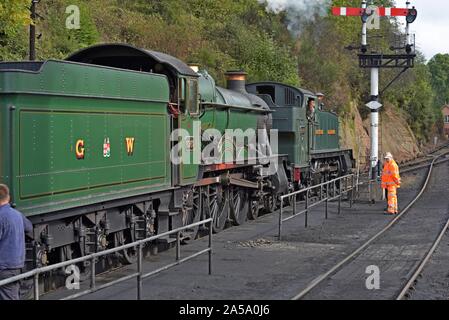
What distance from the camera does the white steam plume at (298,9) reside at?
39.6 meters

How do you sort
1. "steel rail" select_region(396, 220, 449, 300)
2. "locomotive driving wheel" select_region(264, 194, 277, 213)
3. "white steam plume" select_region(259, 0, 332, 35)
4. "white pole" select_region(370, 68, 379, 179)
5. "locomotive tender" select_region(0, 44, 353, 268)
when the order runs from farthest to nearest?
"white steam plume" select_region(259, 0, 332, 35)
"white pole" select_region(370, 68, 379, 179)
"locomotive driving wheel" select_region(264, 194, 277, 213)
"steel rail" select_region(396, 220, 449, 300)
"locomotive tender" select_region(0, 44, 353, 268)

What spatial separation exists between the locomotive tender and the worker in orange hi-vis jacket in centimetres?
365

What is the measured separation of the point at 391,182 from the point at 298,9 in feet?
77.7

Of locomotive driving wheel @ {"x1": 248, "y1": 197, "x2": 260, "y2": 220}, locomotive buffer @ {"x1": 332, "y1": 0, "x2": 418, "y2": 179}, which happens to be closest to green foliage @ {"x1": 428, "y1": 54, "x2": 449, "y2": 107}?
locomotive buffer @ {"x1": 332, "y1": 0, "x2": 418, "y2": 179}

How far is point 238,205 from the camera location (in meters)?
17.5

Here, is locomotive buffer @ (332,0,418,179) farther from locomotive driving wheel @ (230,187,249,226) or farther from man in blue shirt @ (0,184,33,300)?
man in blue shirt @ (0,184,33,300)

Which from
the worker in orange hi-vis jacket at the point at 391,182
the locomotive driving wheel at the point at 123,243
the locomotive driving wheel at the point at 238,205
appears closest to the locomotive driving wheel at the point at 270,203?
the locomotive driving wheel at the point at 238,205

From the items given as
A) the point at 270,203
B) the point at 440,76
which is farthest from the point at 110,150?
the point at 440,76

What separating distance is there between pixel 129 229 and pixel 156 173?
1.08 m

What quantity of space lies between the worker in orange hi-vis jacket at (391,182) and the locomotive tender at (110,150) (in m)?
3.65

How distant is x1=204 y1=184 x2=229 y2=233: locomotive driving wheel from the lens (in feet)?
50.3

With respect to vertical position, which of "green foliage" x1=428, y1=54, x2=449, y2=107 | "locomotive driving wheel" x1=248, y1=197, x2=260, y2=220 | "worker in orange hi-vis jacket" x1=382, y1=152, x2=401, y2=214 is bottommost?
"locomotive driving wheel" x1=248, y1=197, x2=260, y2=220
